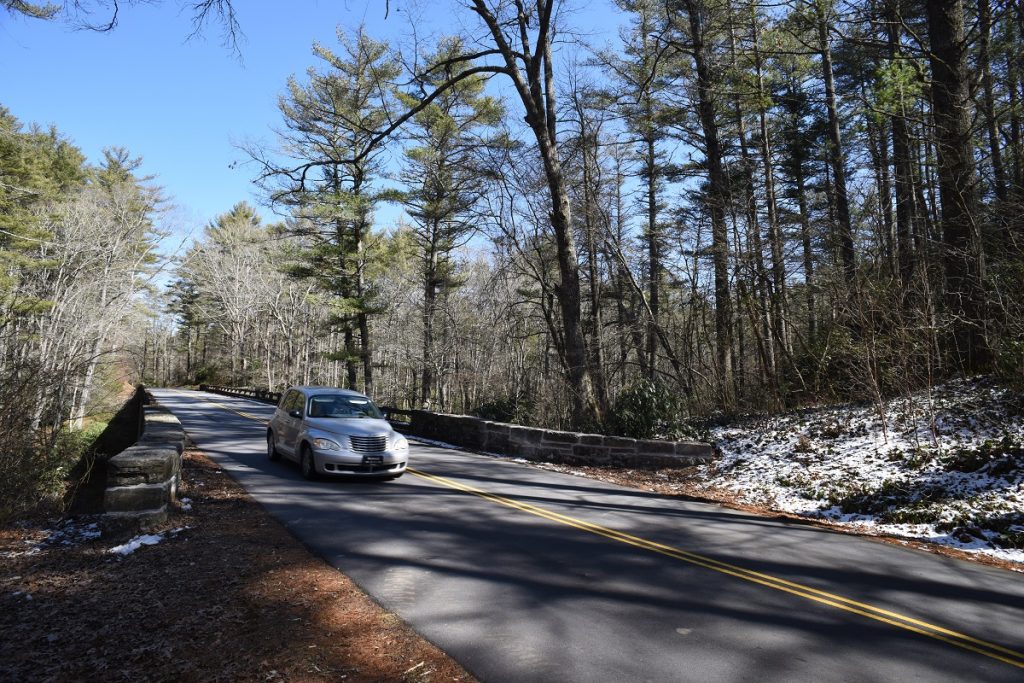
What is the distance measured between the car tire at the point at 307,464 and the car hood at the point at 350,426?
1.34 ft

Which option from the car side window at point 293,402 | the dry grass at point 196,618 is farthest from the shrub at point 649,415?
the dry grass at point 196,618

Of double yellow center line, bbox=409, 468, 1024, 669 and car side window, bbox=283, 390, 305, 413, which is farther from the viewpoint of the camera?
car side window, bbox=283, 390, 305, 413

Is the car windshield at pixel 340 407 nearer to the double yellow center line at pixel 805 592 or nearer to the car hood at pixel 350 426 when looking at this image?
the car hood at pixel 350 426

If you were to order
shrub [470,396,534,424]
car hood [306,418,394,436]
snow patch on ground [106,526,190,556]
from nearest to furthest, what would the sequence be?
snow patch on ground [106,526,190,556]
car hood [306,418,394,436]
shrub [470,396,534,424]

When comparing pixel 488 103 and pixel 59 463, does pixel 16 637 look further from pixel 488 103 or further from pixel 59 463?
pixel 488 103

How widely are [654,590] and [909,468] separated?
6101 millimetres

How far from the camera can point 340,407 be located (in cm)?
1074

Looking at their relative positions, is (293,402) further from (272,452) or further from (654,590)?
(654,590)

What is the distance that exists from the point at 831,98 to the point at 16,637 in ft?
80.4

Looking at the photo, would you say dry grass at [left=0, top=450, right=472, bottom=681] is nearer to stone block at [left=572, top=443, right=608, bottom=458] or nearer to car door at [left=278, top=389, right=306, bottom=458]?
car door at [left=278, top=389, right=306, bottom=458]

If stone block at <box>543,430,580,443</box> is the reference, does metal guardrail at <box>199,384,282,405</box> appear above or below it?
above

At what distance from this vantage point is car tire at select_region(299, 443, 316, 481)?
383 inches

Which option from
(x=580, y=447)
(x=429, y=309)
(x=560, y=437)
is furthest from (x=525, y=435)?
(x=429, y=309)

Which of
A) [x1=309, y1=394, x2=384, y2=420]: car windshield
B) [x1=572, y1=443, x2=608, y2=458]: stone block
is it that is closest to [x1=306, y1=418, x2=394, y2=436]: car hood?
[x1=309, y1=394, x2=384, y2=420]: car windshield
